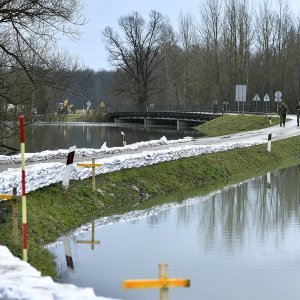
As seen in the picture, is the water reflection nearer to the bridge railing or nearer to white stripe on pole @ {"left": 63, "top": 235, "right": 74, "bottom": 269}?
white stripe on pole @ {"left": 63, "top": 235, "right": 74, "bottom": 269}

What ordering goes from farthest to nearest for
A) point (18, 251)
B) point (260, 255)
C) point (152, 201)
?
1. point (152, 201)
2. point (260, 255)
3. point (18, 251)

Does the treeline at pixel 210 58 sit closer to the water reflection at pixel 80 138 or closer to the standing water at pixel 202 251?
the water reflection at pixel 80 138

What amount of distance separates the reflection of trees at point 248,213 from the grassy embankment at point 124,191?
1.46m

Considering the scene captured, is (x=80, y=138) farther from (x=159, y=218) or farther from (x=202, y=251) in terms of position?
(x=202, y=251)

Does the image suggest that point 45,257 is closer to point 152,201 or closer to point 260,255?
point 260,255

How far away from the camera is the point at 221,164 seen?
87.2ft

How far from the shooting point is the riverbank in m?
12.9

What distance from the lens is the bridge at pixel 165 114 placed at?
235 feet

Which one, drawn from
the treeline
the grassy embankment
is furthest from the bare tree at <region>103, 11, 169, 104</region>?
the grassy embankment

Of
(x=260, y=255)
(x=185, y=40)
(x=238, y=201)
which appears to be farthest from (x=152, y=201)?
(x=185, y=40)

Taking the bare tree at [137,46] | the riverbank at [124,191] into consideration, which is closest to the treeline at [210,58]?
the bare tree at [137,46]

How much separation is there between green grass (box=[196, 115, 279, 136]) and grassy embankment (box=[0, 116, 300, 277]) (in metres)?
20.2

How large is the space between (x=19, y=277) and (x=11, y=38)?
1484 cm

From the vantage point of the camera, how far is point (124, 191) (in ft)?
62.2
